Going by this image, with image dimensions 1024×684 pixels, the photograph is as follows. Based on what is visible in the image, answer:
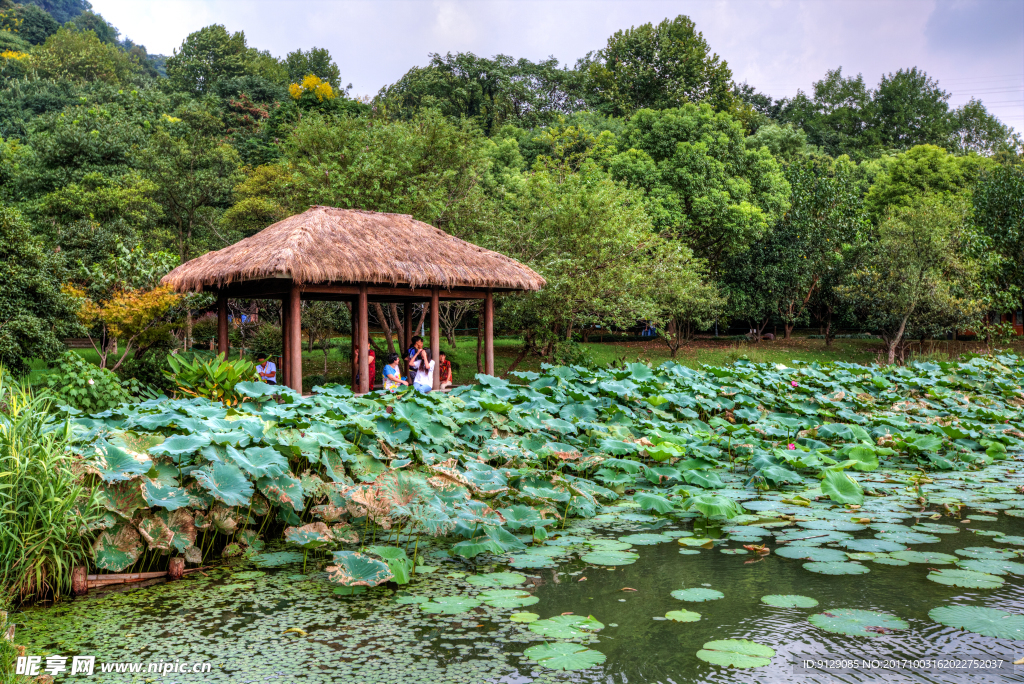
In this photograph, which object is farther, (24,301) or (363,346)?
(24,301)

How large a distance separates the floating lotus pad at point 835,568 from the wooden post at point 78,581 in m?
3.29

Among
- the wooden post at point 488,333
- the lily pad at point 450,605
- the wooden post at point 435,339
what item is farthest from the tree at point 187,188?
the lily pad at point 450,605

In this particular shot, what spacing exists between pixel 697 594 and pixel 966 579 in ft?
3.91

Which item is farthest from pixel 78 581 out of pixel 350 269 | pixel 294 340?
pixel 294 340

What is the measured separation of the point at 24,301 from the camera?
11172 mm

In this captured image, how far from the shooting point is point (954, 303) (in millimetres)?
18547

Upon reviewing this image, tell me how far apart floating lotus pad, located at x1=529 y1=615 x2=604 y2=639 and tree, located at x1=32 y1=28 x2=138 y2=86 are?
124 ft

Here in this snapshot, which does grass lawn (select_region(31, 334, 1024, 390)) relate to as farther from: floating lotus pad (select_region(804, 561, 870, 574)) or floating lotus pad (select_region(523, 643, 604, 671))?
floating lotus pad (select_region(523, 643, 604, 671))

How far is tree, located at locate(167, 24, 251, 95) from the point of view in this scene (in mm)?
39719

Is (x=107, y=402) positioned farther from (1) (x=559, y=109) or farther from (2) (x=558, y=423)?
(1) (x=559, y=109)

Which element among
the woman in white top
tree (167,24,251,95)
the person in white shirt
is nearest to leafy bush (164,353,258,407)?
the person in white shirt

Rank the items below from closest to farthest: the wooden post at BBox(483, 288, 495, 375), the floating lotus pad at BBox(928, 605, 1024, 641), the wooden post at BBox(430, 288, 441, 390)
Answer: the floating lotus pad at BBox(928, 605, 1024, 641) → the wooden post at BBox(430, 288, 441, 390) → the wooden post at BBox(483, 288, 495, 375)

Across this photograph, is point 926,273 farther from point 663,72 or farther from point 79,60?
point 79,60

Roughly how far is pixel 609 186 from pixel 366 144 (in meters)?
5.19
